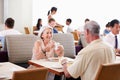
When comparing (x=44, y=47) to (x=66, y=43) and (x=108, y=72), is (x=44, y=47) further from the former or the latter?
(x=108, y=72)

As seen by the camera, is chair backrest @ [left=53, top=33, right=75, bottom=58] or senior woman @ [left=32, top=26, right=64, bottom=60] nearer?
senior woman @ [left=32, top=26, right=64, bottom=60]

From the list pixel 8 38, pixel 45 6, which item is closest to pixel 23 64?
pixel 8 38

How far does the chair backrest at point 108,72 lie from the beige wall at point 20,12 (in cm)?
769

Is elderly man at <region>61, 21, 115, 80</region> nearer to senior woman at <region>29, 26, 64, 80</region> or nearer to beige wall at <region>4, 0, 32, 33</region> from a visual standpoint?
senior woman at <region>29, 26, 64, 80</region>

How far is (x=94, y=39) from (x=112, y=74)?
1.44ft

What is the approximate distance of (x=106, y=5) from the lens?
36.8ft

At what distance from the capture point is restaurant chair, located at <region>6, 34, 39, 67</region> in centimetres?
482

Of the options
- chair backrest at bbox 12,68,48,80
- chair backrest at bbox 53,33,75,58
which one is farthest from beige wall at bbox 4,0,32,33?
chair backrest at bbox 12,68,48,80

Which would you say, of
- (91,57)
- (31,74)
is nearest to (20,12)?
(91,57)

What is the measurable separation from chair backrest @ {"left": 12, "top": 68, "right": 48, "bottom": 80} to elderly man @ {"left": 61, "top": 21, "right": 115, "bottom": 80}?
2.00 ft

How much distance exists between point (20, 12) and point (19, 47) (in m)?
Result: 5.79

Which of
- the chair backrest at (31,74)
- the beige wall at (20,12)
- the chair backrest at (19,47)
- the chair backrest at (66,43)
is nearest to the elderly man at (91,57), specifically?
the chair backrest at (31,74)

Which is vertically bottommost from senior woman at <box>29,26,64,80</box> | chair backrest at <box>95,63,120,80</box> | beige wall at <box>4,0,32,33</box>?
chair backrest at <box>95,63,120,80</box>

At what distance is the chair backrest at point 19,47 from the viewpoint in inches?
190
